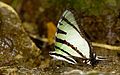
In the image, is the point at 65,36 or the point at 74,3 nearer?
the point at 65,36

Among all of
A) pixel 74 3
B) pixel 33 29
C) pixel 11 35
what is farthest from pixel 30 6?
pixel 11 35

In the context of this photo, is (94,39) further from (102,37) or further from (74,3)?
(74,3)

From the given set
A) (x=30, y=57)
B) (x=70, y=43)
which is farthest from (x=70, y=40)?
(x=30, y=57)

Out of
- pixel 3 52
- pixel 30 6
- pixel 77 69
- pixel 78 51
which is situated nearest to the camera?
pixel 77 69

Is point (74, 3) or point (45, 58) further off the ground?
point (74, 3)

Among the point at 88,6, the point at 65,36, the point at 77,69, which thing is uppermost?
the point at 88,6

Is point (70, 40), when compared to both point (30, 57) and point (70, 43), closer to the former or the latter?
point (70, 43)
